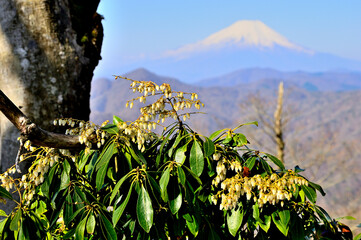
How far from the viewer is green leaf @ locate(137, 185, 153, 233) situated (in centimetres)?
155

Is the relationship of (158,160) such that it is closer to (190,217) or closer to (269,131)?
(190,217)

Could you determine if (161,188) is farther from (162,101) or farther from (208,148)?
(162,101)

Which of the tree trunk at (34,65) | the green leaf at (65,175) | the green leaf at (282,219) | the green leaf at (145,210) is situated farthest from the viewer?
the tree trunk at (34,65)

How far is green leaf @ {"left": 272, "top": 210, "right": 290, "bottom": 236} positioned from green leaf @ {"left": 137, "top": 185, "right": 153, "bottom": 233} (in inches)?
21.4

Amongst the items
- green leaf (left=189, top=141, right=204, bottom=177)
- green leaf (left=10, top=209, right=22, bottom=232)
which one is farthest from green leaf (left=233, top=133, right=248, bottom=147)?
green leaf (left=10, top=209, right=22, bottom=232)

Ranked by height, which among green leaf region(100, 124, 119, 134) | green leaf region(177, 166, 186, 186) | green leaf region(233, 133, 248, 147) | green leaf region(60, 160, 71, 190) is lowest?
green leaf region(177, 166, 186, 186)

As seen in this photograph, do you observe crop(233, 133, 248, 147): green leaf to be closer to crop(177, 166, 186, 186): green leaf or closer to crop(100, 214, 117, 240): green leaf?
crop(177, 166, 186, 186): green leaf

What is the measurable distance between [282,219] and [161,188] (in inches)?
20.9

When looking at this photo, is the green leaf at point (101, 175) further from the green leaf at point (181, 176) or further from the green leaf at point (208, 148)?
the green leaf at point (208, 148)

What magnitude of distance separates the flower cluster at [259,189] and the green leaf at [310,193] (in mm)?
64

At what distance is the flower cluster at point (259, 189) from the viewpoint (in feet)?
5.29

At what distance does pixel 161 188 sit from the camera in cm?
158

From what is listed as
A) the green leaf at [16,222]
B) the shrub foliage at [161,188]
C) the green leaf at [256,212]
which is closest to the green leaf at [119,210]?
the shrub foliage at [161,188]

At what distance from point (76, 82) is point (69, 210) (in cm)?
115
